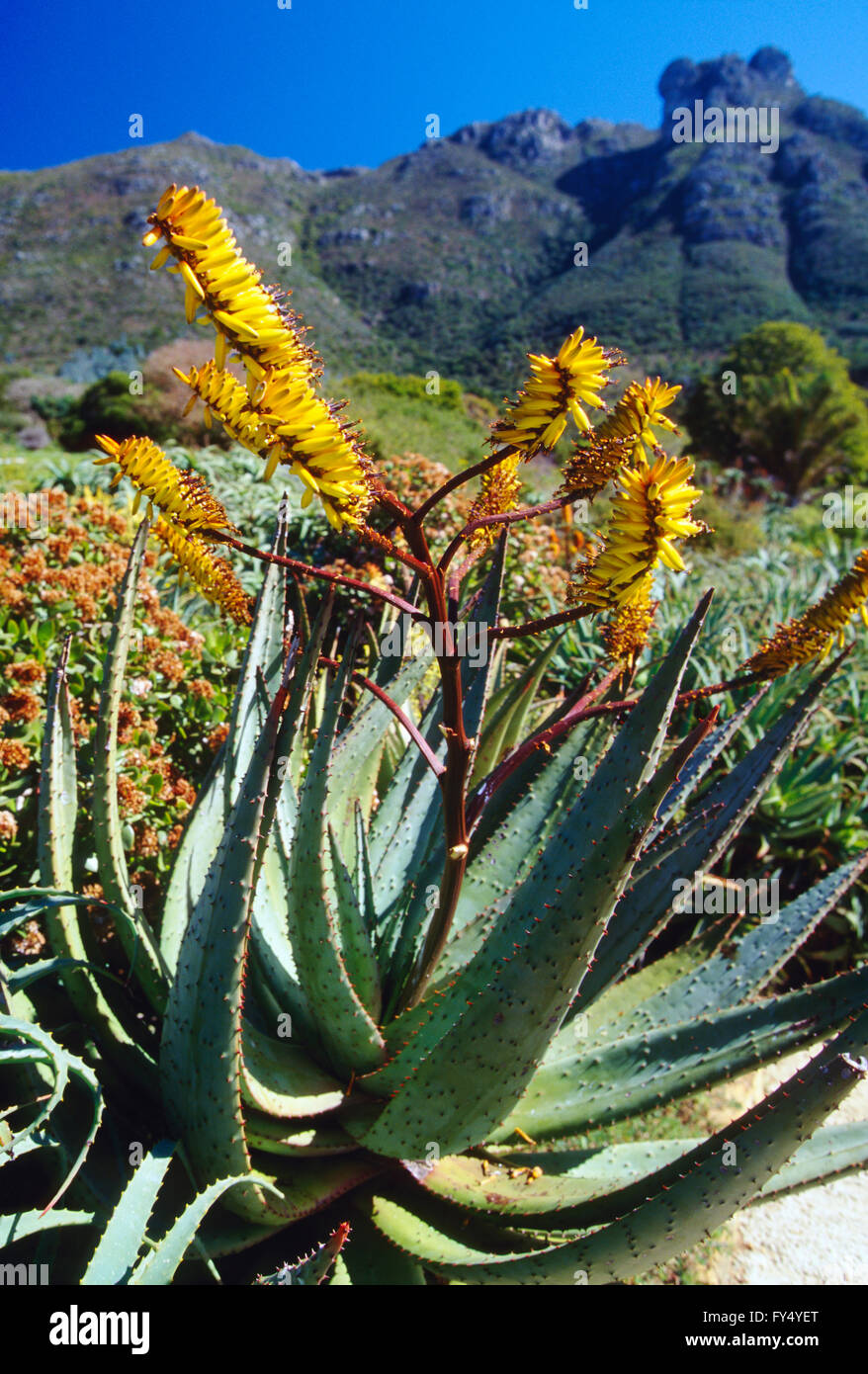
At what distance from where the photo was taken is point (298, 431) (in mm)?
842

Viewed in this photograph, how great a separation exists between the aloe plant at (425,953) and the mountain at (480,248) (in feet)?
90.1

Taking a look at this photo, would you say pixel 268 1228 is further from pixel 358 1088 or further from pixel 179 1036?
pixel 179 1036

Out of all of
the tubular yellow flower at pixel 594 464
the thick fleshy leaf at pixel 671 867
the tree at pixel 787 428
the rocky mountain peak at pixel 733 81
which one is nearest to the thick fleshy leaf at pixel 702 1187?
the thick fleshy leaf at pixel 671 867

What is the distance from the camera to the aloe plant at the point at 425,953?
105 cm

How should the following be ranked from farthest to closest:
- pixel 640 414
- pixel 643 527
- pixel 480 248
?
pixel 480 248, pixel 640 414, pixel 643 527

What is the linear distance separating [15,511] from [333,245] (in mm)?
59289

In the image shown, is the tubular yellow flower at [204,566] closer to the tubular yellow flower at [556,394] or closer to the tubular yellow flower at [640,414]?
the tubular yellow flower at [556,394]

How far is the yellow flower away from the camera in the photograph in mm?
829

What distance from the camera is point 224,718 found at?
307 centimetres

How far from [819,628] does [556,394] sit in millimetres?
745

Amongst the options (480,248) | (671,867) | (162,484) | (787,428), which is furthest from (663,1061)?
(480,248)

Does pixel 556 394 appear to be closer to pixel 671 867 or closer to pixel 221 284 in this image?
pixel 221 284

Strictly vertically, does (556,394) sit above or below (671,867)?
above
